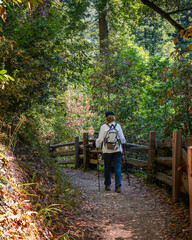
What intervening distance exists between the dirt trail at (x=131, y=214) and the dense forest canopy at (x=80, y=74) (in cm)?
217

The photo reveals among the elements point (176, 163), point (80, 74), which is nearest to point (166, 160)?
point (176, 163)

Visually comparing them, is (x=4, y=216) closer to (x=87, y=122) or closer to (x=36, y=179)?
(x=36, y=179)

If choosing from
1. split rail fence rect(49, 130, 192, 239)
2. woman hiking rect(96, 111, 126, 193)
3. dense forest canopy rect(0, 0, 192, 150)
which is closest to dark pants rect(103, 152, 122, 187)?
woman hiking rect(96, 111, 126, 193)

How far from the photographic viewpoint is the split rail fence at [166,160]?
16.7 ft

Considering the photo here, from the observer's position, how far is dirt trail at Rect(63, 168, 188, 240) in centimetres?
418

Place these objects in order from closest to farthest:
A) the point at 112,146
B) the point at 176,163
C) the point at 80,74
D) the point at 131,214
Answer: the point at 131,214 < the point at 176,163 < the point at 112,146 < the point at 80,74

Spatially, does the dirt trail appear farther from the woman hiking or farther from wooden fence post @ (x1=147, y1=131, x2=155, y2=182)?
the woman hiking

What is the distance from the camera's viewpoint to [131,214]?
5219 millimetres

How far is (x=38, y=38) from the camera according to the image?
646 cm

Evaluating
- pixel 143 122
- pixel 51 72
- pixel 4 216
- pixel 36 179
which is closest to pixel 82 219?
pixel 36 179

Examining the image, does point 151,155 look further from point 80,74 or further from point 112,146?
point 80,74

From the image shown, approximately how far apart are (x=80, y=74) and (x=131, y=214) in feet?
13.4

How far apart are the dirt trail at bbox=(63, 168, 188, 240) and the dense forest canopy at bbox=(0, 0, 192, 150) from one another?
2173mm

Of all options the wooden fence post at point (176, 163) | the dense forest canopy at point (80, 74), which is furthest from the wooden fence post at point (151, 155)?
the wooden fence post at point (176, 163)
